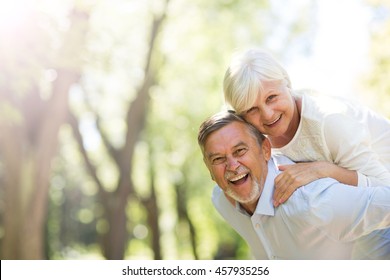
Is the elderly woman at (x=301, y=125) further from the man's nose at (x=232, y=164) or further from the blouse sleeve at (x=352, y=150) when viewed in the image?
the man's nose at (x=232, y=164)

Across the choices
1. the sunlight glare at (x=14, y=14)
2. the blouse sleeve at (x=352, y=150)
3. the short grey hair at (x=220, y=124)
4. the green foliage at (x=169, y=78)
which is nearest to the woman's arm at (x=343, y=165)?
the blouse sleeve at (x=352, y=150)

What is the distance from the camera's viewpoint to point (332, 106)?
10.1 ft

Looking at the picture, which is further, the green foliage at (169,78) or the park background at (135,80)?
the green foliage at (169,78)

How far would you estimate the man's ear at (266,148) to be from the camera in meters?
3.08

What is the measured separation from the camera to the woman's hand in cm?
288

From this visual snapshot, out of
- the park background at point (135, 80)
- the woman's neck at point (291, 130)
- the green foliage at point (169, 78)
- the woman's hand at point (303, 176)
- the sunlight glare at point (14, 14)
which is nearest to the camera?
the woman's hand at point (303, 176)

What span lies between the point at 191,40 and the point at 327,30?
9.85 ft

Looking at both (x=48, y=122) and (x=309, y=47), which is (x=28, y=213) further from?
(x=309, y=47)

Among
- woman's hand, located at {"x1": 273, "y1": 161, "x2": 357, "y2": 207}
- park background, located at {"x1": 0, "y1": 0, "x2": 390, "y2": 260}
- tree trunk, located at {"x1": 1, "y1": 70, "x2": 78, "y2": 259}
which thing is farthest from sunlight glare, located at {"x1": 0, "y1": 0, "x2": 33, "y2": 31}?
Result: woman's hand, located at {"x1": 273, "y1": 161, "x2": 357, "y2": 207}

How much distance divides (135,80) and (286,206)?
1069 cm

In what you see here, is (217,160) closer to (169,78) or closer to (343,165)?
(343,165)

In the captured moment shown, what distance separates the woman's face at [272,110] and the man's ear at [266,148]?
42mm

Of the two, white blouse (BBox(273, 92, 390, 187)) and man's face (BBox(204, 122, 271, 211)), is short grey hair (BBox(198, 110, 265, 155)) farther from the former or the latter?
white blouse (BBox(273, 92, 390, 187))
